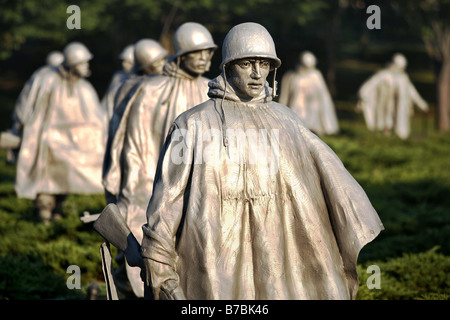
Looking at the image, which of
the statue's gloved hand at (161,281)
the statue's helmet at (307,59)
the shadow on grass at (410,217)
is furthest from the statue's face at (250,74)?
the statue's helmet at (307,59)

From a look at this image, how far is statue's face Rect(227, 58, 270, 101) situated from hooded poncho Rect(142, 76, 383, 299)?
90 millimetres

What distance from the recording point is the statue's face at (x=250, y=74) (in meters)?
5.62

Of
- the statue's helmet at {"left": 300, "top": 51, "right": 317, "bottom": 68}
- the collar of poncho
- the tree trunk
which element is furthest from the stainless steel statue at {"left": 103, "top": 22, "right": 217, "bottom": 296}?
the tree trunk

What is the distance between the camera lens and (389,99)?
27859 millimetres

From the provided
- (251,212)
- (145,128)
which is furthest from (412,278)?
(251,212)

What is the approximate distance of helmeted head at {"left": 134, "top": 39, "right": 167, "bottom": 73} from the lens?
448 inches

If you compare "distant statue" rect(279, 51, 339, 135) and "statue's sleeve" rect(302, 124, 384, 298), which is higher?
"distant statue" rect(279, 51, 339, 135)

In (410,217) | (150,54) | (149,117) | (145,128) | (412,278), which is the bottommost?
(412,278)

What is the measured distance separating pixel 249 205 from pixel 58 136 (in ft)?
32.0

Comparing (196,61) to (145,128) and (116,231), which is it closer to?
(145,128)

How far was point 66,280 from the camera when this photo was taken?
1028 centimetres

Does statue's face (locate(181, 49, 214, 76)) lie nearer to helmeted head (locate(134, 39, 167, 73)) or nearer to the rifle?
helmeted head (locate(134, 39, 167, 73))
